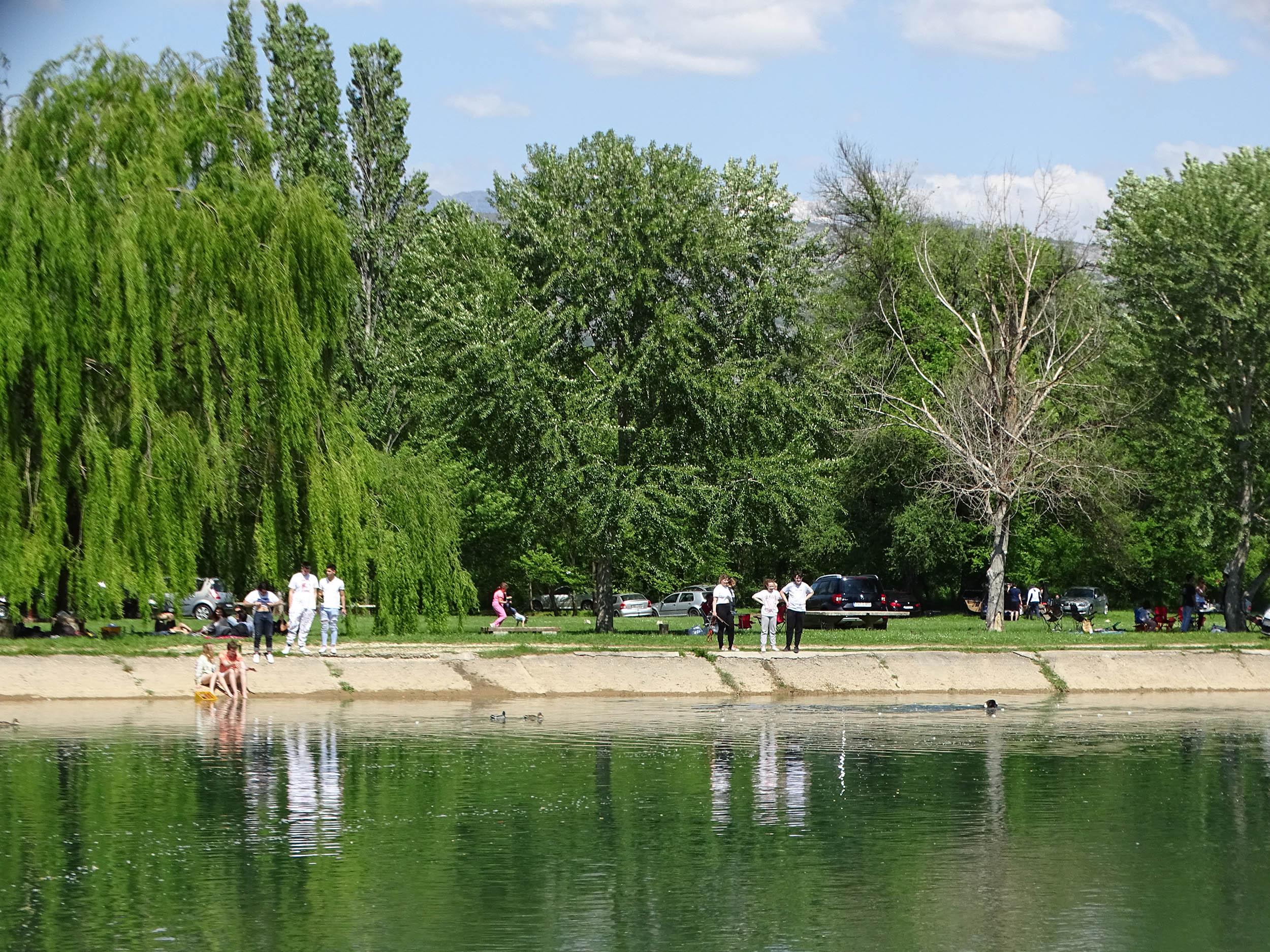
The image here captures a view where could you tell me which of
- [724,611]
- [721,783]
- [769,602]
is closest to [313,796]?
[721,783]

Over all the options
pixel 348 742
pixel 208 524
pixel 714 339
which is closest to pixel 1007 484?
pixel 714 339

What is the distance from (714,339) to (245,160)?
1375 cm

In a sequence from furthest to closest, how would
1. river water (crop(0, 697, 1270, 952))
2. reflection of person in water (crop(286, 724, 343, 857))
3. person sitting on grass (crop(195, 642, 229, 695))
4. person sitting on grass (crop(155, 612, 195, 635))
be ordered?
person sitting on grass (crop(155, 612, 195, 635)) < person sitting on grass (crop(195, 642, 229, 695)) < reflection of person in water (crop(286, 724, 343, 857)) < river water (crop(0, 697, 1270, 952))

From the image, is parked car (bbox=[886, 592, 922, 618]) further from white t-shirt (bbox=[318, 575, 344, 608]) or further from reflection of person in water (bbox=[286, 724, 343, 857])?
reflection of person in water (bbox=[286, 724, 343, 857])

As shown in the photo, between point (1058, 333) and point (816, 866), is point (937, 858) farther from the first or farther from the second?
point (1058, 333)

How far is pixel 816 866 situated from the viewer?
39.1 feet

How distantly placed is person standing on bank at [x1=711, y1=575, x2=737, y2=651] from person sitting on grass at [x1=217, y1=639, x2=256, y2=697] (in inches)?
403

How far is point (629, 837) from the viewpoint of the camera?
13305mm

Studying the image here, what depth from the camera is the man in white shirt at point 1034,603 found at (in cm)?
6469

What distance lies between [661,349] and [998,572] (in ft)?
54.0

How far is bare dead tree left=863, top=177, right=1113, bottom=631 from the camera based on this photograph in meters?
52.3

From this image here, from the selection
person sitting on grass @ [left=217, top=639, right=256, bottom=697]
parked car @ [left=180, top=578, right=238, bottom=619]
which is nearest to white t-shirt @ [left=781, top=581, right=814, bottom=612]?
person sitting on grass @ [left=217, top=639, right=256, bottom=697]

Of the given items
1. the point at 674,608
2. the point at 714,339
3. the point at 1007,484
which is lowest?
the point at 674,608

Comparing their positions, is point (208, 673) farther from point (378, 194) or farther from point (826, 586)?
point (378, 194)
